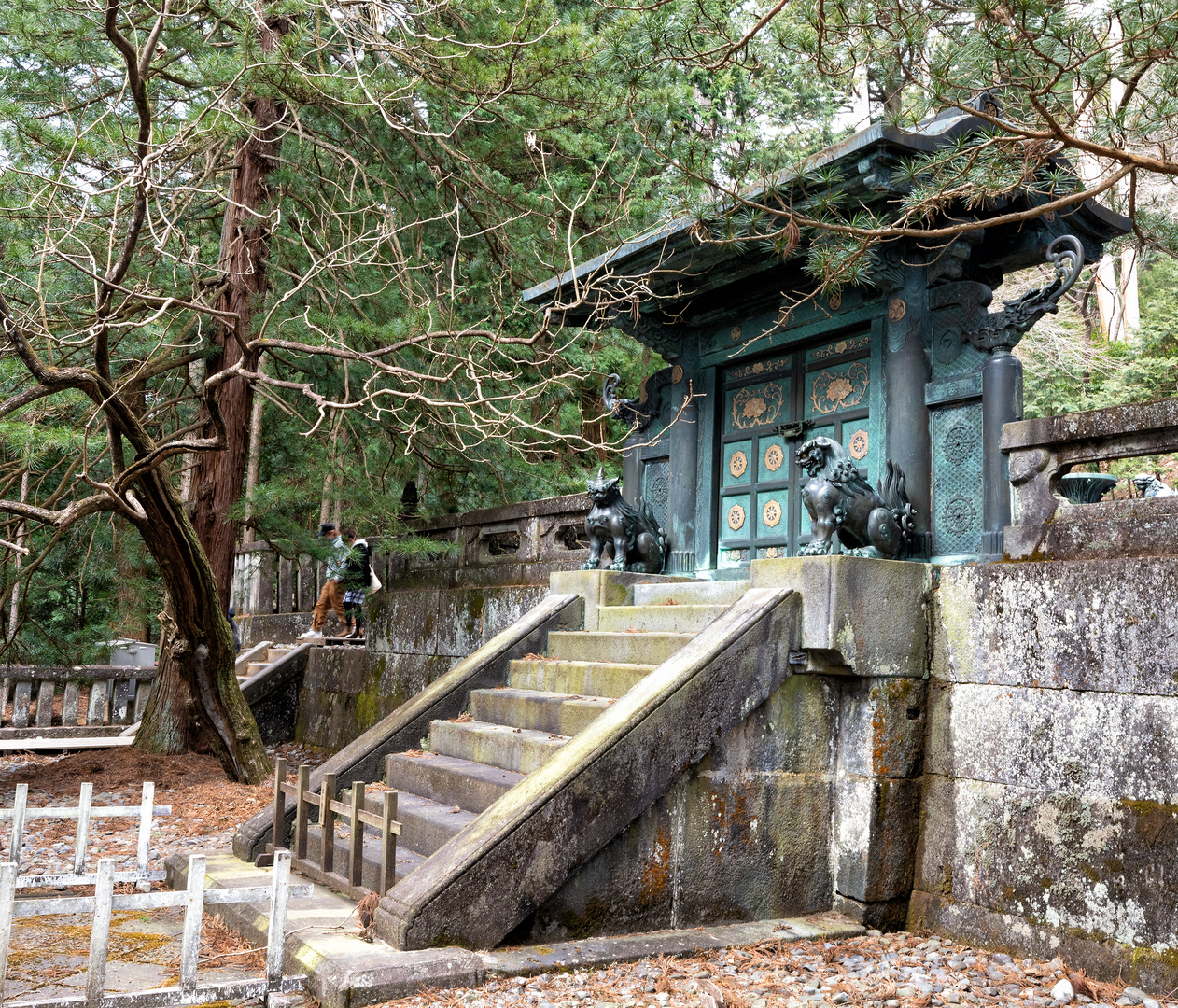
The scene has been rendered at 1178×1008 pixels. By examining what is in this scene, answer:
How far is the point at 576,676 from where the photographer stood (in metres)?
6.89

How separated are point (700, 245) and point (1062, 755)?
4.35 metres

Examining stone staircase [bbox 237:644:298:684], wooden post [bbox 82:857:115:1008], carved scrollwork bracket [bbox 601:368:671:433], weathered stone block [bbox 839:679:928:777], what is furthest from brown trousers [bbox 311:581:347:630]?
wooden post [bbox 82:857:115:1008]

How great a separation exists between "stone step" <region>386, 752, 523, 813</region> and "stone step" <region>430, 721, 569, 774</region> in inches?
2.3

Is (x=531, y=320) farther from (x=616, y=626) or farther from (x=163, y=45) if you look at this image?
(x=616, y=626)

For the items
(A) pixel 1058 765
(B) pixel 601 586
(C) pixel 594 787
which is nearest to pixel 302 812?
(C) pixel 594 787

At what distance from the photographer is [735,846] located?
5.54 m

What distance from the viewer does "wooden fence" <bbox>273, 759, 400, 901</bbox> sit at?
5082 mm

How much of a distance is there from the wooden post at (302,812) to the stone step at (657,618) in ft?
7.85

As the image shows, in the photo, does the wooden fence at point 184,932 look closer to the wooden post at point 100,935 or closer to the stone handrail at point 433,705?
the wooden post at point 100,935

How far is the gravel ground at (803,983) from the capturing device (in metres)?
4.34

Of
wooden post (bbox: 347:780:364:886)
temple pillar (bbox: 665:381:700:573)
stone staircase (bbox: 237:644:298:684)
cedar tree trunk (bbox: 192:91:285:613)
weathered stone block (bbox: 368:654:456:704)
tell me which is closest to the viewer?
wooden post (bbox: 347:780:364:886)

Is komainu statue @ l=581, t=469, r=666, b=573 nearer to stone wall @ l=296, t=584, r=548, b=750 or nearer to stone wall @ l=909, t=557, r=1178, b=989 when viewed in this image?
stone wall @ l=296, t=584, r=548, b=750

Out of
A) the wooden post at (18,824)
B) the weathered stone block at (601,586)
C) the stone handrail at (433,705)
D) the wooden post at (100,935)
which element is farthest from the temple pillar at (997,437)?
the wooden post at (18,824)

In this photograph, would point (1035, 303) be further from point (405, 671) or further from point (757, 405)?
point (405, 671)
